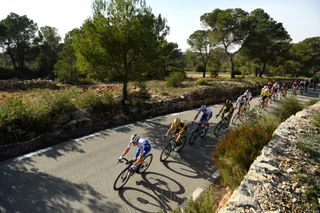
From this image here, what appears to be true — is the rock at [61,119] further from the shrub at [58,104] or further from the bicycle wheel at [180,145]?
the bicycle wheel at [180,145]

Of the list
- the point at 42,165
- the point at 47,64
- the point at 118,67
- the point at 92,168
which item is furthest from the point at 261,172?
the point at 47,64

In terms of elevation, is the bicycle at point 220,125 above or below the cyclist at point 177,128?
below

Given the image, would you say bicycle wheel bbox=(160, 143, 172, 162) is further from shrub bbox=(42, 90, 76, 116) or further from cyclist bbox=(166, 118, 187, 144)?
shrub bbox=(42, 90, 76, 116)

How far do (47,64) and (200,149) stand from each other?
4065cm

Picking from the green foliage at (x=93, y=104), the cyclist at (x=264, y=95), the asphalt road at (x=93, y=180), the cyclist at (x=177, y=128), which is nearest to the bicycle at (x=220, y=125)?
the asphalt road at (x=93, y=180)

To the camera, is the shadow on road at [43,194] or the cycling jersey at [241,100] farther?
the cycling jersey at [241,100]

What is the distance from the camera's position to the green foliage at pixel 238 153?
695 cm

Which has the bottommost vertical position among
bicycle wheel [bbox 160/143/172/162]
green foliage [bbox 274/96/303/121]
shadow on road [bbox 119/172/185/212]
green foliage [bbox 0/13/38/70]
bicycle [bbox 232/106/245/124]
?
shadow on road [bbox 119/172/185/212]

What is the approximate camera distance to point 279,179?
5773mm

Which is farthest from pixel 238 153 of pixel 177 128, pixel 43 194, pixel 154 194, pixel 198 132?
pixel 43 194

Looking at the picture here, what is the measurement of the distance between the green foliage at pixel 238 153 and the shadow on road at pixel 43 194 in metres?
3.03

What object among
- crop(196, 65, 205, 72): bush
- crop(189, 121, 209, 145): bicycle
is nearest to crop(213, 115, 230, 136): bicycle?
crop(189, 121, 209, 145): bicycle

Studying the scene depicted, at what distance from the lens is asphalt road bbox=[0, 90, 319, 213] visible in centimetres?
685

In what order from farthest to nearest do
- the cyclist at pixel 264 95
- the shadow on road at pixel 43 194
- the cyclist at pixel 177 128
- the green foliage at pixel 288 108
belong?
the cyclist at pixel 264 95 < the green foliage at pixel 288 108 < the cyclist at pixel 177 128 < the shadow on road at pixel 43 194
